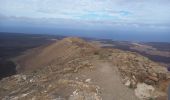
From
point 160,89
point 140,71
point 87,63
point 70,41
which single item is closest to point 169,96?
point 160,89

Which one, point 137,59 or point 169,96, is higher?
point 137,59

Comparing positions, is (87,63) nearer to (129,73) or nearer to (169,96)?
(129,73)

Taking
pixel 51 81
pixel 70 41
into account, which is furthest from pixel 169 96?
pixel 70 41

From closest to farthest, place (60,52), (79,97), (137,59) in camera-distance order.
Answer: (79,97)
(137,59)
(60,52)

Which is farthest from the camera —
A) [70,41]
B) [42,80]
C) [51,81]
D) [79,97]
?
[70,41]

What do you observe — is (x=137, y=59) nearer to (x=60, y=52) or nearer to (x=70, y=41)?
(x=60, y=52)

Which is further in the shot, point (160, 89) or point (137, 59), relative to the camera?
point (137, 59)
